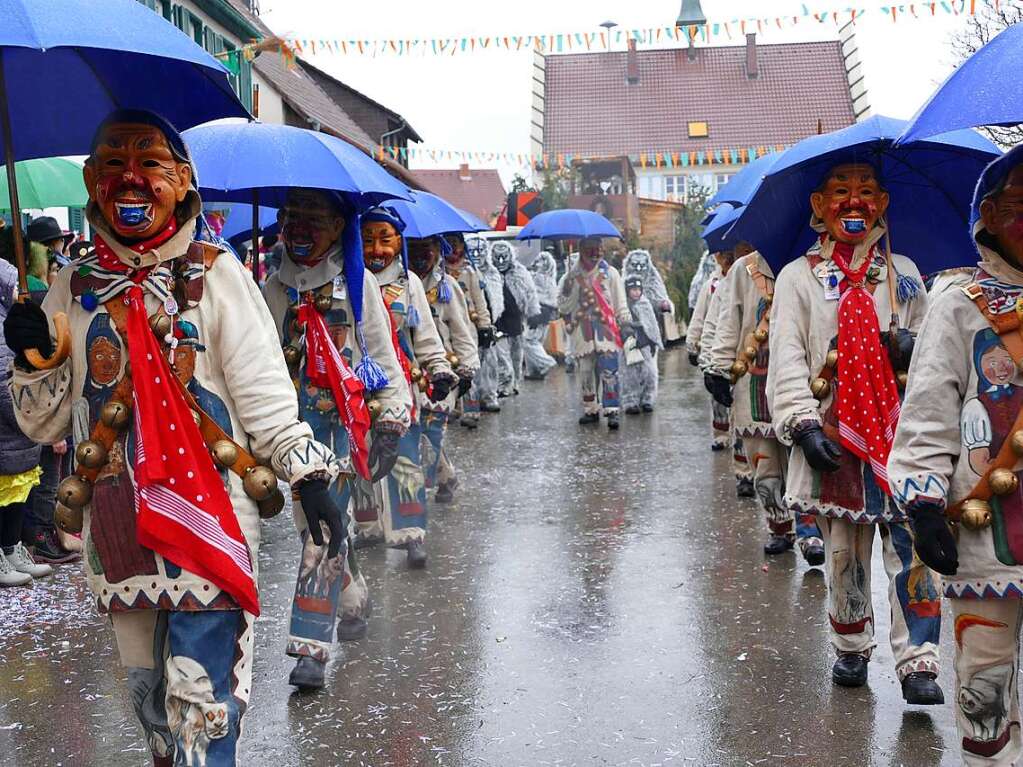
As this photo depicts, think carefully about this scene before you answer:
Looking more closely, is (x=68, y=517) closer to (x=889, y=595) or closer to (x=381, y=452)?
(x=381, y=452)

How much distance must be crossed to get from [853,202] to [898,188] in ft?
1.47

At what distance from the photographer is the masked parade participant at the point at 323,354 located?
530 centimetres

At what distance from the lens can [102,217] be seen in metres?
3.55

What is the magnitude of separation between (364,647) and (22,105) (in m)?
2.94

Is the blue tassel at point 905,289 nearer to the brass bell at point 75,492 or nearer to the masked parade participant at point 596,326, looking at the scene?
Result: the brass bell at point 75,492

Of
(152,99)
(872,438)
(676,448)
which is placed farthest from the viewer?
(676,448)

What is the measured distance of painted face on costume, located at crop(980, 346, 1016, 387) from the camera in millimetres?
3447

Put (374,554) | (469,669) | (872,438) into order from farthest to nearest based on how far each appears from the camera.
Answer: (374,554) < (469,669) < (872,438)

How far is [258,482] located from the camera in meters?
3.56

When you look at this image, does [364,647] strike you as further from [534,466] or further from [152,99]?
[534,466]

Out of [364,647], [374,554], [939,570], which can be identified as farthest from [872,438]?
[374,554]

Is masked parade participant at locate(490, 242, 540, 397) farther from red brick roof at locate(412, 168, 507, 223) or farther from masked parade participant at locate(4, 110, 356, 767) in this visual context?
red brick roof at locate(412, 168, 507, 223)

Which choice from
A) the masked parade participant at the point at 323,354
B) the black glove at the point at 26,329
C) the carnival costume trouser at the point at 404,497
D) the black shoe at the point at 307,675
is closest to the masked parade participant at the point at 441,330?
the carnival costume trouser at the point at 404,497

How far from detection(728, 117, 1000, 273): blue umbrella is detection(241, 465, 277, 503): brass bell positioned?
8.31 feet
